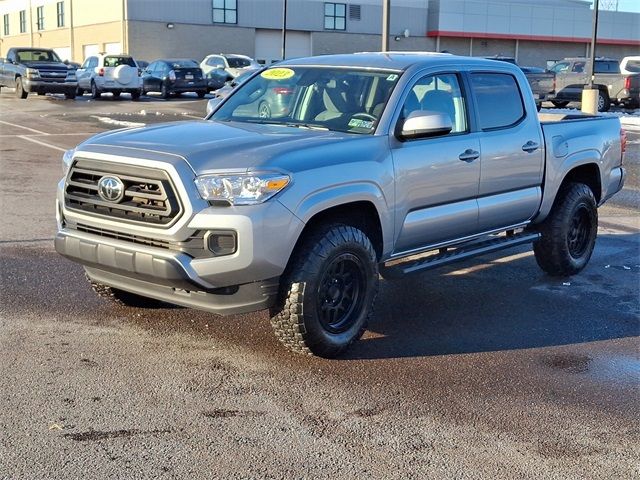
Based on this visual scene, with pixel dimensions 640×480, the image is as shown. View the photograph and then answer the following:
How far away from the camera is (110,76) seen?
33.2 meters

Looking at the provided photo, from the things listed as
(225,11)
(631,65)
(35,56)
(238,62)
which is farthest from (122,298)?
(225,11)

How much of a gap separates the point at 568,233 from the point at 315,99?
2872 millimetres

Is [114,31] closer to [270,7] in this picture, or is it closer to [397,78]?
[270,7]

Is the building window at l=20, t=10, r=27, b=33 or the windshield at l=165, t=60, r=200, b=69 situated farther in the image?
the building window at l=20, t=10, r=27, b=33

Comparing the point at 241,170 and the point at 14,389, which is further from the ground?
the point at 241,170

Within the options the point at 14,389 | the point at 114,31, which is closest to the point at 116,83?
the point at 114,31

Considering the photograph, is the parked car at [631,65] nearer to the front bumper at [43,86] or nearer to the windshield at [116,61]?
the windshield at [116,61]

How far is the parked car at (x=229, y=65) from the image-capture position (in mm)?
37969

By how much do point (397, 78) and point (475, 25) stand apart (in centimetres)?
5650

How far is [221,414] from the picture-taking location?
4.41 m

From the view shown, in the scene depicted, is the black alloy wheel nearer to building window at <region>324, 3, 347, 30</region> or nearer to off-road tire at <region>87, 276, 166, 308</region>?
off-road tire at <region>87, 276, 166, 308</region>

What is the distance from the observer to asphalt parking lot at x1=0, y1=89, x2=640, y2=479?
3.94 m

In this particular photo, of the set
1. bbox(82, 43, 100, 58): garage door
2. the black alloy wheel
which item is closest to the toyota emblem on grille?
the black alloy wheel

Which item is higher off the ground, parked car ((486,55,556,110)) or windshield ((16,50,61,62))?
windshield ((16,50,61,62))
